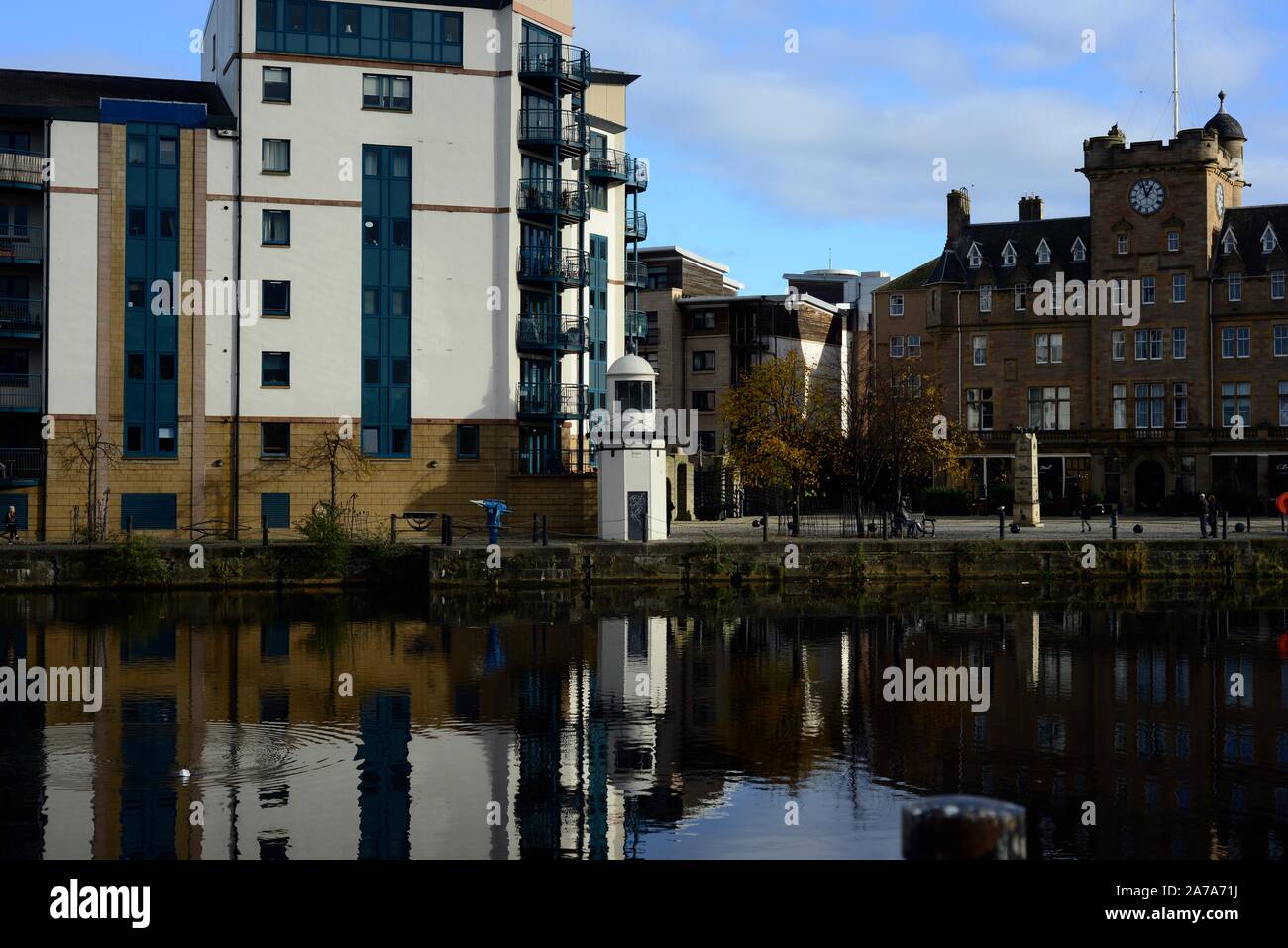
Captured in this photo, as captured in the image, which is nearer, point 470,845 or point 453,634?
point 470,845

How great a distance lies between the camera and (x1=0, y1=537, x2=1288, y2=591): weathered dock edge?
46.3 m

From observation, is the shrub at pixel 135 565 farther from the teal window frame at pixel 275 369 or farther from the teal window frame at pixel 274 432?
the teal window frame at pixel 275 369

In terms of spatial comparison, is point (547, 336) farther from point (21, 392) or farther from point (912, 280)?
point (912, 280)

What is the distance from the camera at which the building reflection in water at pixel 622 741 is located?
675 inches

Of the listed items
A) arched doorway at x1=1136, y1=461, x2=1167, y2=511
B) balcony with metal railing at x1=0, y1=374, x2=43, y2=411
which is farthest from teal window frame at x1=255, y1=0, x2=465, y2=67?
arched doorway at x1=1136, y1=461, x2=1167, y2=511

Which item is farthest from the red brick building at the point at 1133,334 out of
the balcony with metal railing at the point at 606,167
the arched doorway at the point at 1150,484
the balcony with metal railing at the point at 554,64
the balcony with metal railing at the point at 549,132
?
the balcony with metal railing at the point at 554,64

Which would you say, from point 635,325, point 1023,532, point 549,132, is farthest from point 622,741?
point 635,325

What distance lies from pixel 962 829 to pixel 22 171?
52.9 m

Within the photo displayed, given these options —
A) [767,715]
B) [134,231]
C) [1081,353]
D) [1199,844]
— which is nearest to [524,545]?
[134,231]

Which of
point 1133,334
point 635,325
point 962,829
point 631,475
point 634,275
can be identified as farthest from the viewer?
point 1133,334

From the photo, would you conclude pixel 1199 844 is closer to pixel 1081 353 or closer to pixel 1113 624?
pixel 1113 624

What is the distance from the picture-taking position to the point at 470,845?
16734 mm

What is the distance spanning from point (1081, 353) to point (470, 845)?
238ft

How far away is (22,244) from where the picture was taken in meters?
54.5
